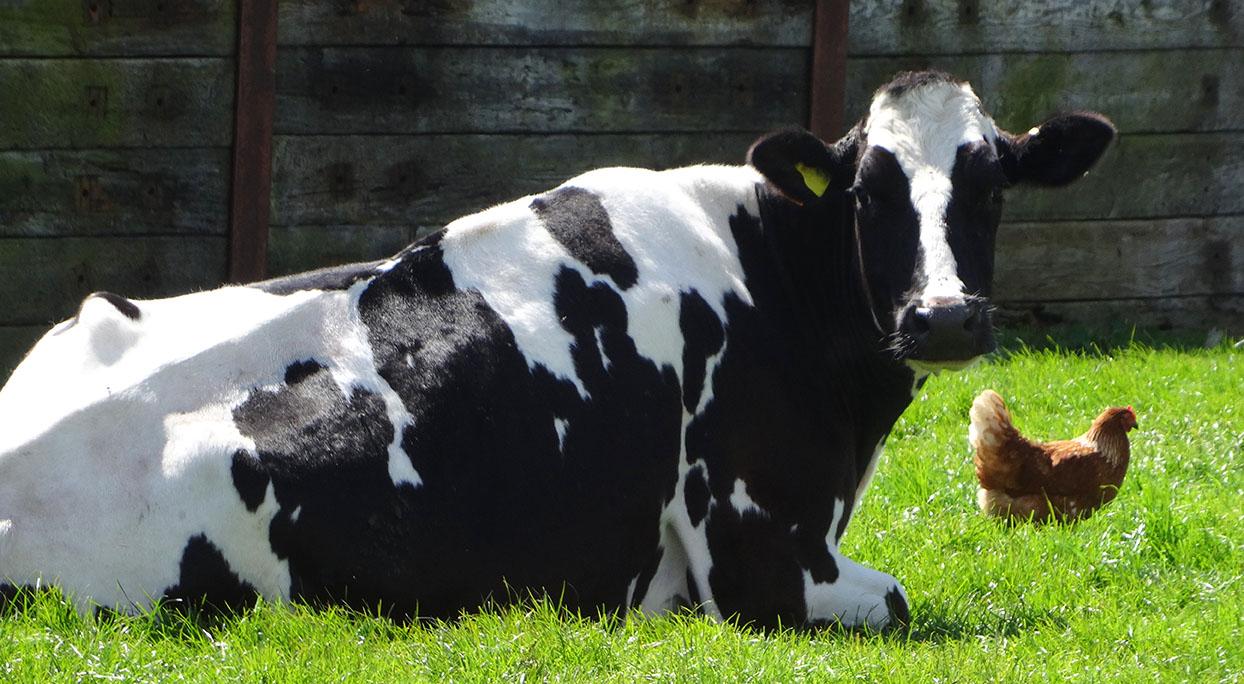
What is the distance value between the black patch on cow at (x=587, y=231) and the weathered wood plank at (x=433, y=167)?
4118 mm

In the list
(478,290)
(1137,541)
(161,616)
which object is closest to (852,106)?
(1137,541)

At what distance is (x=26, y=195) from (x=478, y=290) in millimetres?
4590

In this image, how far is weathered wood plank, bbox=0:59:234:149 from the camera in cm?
886

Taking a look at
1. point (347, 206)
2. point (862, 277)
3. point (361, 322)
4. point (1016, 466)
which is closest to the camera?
point (361, 322)

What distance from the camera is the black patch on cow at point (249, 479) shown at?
4.72 meters

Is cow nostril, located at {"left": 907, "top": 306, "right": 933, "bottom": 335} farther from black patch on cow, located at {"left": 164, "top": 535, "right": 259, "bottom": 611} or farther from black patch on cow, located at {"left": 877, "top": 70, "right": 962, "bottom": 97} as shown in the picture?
black patch on cow, located at {"left": 164, "top": 535, "right": 259, "bottom": 611}

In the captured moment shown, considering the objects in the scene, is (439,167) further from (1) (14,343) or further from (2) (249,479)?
→ (2) (249,479)

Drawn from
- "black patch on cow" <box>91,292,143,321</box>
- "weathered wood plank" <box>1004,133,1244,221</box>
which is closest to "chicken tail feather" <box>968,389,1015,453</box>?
"black patch on cow" <box>91,292,143,321</box>

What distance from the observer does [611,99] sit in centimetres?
1002

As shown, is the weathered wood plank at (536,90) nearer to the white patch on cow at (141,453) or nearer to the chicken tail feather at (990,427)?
the chicken tail feather at (990,427)

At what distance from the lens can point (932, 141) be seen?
18.3 feet

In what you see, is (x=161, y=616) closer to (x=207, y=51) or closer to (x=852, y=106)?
(x=207, y=51)

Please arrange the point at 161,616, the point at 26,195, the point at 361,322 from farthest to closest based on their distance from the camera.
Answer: the point at 26,195, the point at 361,322, the point at 161,616

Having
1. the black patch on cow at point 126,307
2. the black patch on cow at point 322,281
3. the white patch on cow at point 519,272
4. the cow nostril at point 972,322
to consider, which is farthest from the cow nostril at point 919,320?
the black patch on cow at point 126,307
